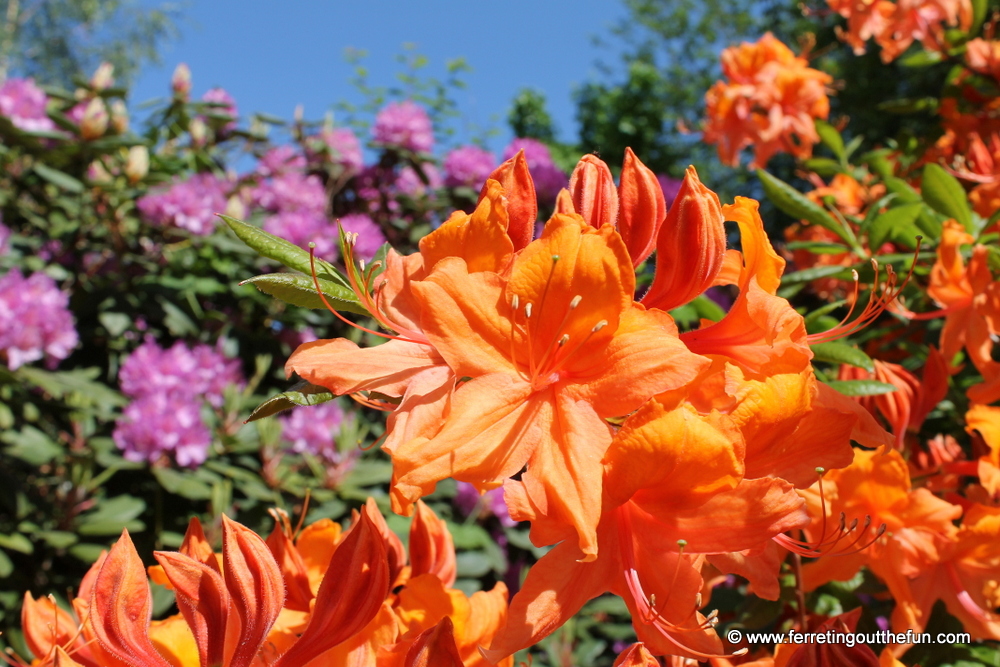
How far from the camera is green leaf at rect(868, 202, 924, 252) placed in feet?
3.77

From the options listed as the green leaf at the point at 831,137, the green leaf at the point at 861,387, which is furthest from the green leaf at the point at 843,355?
the green leaf at the point at 831,137

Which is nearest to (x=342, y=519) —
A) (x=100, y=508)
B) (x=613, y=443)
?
(x=100, y=508)

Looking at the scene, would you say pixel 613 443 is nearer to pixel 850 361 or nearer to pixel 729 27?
pixel 850 361

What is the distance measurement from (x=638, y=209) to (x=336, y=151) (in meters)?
2.32

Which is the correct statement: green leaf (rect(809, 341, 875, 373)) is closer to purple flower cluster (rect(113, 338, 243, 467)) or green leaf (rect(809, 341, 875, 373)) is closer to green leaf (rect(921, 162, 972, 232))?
green leaf (rect(921, 162, 972, 232))

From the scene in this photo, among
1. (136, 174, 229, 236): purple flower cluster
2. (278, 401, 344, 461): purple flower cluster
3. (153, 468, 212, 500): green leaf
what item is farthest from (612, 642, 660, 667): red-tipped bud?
(136, 174, 229, 236): purple flower cluster

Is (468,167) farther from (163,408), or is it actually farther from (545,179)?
(163,408)

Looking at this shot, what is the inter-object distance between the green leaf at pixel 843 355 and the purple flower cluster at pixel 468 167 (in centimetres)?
192

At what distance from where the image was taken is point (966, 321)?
1.07 meters

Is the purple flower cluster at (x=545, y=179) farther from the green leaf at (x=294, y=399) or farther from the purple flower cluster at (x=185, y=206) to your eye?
the green leaf at (x=294, y=399)

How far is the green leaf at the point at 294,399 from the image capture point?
22.0 inches

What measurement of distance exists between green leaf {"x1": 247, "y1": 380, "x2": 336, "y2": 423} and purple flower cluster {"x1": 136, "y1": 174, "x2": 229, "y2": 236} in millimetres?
1701

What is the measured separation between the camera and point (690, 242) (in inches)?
21.9

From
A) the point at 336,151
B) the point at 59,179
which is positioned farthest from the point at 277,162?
the point at 59,179
